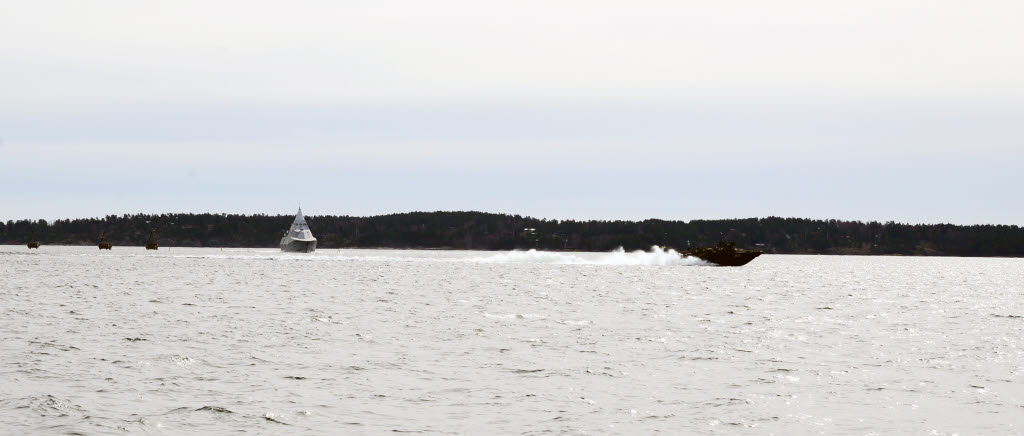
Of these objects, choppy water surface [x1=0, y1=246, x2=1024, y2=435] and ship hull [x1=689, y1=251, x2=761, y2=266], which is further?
ship hull [x1=689, y1=251, x2=761, y2=266]

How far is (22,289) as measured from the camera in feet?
296

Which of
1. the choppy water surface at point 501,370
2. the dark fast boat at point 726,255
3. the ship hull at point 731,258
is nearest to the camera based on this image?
the choppy water surface at point 501,370

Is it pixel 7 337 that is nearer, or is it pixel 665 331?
pixel 7 337

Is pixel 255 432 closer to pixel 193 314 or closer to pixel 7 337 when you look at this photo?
pixel 7 337

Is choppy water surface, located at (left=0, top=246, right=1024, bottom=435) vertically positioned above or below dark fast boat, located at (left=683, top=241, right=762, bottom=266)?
below

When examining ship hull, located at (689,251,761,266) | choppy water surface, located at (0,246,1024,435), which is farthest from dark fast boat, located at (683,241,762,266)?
choppy water surface, located at (0,246,1024,435)

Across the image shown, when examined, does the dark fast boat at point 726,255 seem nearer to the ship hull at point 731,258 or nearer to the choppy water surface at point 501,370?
the ship hull at point 731,258

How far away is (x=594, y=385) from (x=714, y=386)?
3723 mm

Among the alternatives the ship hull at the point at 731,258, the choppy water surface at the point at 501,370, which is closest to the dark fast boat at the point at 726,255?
the ship hull at the point at 731,258

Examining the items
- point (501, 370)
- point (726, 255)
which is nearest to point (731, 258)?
point (726, 255)

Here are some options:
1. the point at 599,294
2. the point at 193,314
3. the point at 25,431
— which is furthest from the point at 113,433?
the point at 599,294

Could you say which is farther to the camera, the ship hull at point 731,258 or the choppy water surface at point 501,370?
the ship hull at point 731,258

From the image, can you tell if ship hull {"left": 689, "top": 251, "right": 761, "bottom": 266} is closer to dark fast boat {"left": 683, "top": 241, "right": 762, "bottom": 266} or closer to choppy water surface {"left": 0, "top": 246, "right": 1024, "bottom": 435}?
dark fast boat {"left": 683, "top": 241, "right": 762, "bottom": 266}

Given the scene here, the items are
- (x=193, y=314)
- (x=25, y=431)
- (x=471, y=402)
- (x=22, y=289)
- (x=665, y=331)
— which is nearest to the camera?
(x=25, y=431)
